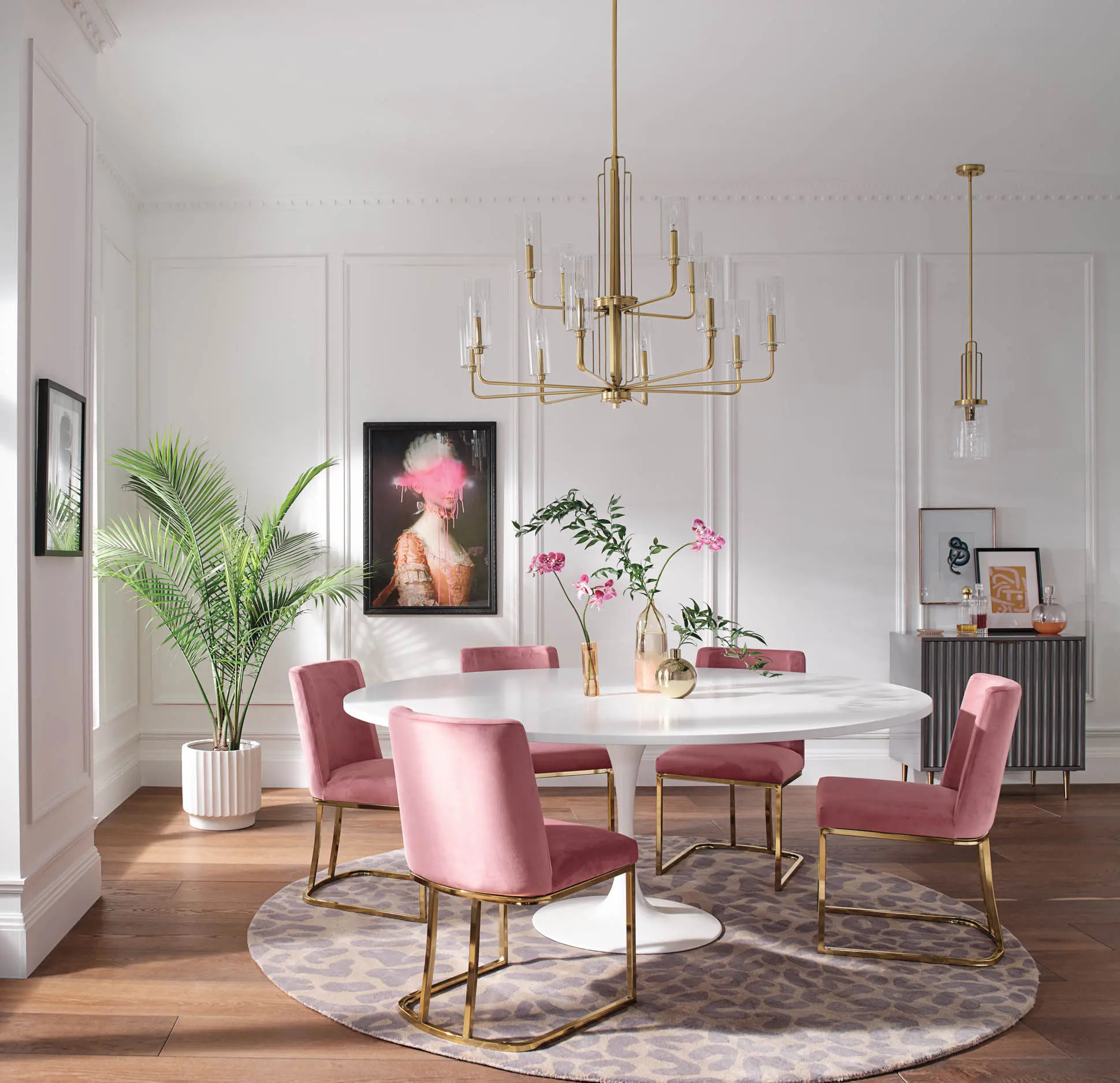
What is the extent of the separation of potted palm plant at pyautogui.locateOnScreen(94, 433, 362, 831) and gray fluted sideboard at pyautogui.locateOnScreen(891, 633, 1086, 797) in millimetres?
2903

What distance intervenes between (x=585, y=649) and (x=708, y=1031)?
114 cm

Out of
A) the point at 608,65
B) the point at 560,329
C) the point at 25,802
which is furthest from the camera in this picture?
the point at 560,329

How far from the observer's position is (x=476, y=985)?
8.31 ft

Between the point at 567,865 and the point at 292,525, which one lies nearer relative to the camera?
the point at 567,865

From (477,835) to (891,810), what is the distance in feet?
4.31

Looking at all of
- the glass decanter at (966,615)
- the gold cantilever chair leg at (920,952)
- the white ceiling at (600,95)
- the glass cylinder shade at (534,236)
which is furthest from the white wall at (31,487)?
the glass decanter at (966,615)

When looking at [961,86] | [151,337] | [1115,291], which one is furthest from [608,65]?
[1115,291]

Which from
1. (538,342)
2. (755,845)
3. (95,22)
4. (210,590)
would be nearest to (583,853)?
(538,342)

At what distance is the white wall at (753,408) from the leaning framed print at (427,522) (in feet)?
0.30

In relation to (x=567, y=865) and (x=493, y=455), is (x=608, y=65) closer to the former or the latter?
(x=493, y=455)

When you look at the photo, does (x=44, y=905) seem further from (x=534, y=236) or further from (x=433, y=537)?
(x=433, y=537)

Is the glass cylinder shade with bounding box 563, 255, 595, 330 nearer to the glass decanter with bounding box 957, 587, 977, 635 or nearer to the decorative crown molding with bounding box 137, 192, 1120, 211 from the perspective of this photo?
the decorative crown molding with bounding box 137, 192, 1120, 211

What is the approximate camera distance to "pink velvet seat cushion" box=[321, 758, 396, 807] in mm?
3316

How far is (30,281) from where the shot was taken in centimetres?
298
